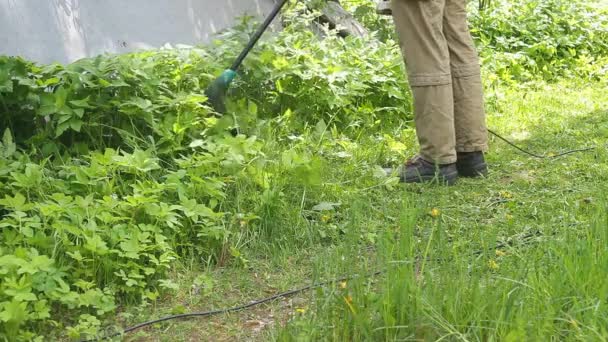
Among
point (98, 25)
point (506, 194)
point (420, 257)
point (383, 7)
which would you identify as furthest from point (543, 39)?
point (420, 257)

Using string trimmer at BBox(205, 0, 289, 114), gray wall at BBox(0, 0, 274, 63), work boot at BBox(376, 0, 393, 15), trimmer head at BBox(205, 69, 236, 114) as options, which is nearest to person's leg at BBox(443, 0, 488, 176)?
string trimmer at BBox(205, 0, 289, 114)

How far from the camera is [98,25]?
490 cm

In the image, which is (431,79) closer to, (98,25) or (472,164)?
(472,164)

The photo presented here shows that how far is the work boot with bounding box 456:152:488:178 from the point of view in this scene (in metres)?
4.26

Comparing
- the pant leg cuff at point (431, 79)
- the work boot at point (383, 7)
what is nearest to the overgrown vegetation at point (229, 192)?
the pant leg cuff at point (431, 79)

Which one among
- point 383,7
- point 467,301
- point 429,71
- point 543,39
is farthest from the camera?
point 543,39

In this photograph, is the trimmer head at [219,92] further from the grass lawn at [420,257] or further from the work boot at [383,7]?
the work boot at [383,7]

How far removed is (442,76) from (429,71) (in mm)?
70

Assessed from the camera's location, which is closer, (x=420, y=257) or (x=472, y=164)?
(x=420, y=257)

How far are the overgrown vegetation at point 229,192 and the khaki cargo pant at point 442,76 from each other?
354 millimetres

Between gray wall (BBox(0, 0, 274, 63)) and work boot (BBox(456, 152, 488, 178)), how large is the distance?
2.10 m

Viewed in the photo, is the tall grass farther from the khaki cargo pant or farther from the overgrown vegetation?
the khaki cargo pant

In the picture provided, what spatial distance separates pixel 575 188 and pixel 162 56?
2.19m

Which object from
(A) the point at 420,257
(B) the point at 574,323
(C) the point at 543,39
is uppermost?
(B) the point at 574,323
